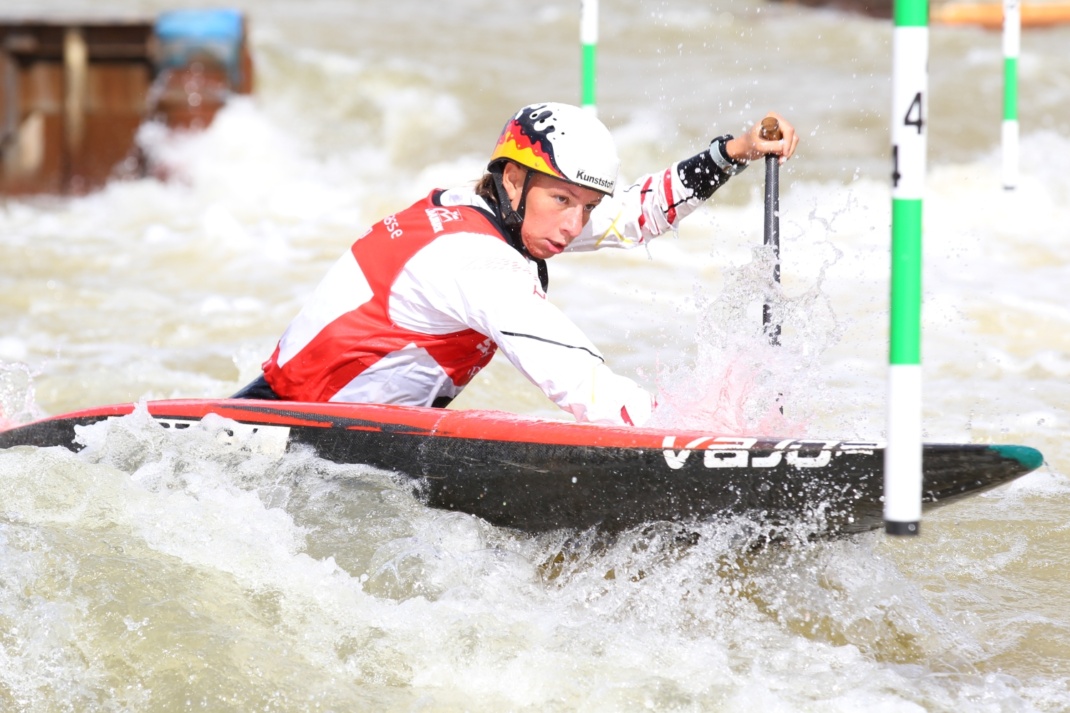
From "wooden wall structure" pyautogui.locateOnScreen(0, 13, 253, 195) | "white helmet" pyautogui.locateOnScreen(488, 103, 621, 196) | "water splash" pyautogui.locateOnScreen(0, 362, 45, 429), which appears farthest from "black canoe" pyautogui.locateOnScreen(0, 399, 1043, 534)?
"wooden wall structure" pyautogui.locateOnScreen(0, 13, 253, 195)

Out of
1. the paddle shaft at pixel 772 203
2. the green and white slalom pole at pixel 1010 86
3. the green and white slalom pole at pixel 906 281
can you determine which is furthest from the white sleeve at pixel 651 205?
the green and white slalom pole at pixel 1010 86

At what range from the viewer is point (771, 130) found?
3488 mm

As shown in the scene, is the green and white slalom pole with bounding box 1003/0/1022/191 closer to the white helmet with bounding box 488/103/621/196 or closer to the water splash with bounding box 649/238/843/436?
the water splash with bounding box 649/238/843/436

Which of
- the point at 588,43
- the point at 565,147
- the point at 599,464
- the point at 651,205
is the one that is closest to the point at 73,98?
the point at 588,43

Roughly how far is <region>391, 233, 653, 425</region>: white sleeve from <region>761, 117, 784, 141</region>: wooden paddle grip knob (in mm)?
907

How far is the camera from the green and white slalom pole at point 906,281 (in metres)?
2.05

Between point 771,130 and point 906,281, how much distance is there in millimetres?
1521

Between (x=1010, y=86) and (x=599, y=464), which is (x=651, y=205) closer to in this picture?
(x=599, y=464)

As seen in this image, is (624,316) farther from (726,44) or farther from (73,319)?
(726,44)

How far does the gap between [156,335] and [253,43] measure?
294 inches

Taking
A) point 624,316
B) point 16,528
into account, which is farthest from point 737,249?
point 16,528

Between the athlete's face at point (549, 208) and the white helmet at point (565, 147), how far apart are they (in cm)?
3

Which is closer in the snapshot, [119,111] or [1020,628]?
[1020,628]

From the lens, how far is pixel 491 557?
3010 millimetres
